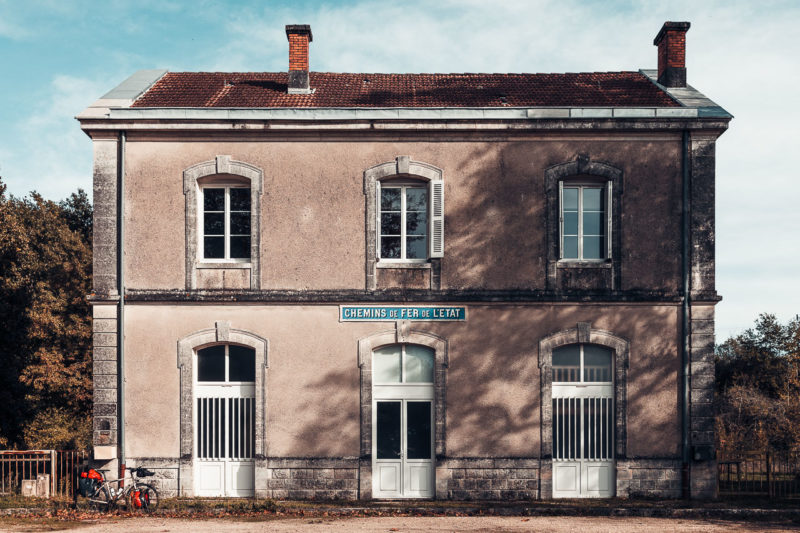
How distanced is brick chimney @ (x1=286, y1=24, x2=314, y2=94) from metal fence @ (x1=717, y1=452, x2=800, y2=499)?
38.9ft

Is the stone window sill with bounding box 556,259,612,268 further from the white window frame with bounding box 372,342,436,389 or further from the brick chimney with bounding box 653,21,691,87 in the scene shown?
the brick chimney with bounding box 653,21,691,87

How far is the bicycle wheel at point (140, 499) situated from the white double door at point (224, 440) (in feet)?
3.15

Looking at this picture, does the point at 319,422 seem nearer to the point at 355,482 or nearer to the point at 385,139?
the point at 355,482

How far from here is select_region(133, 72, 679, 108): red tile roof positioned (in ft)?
45.8

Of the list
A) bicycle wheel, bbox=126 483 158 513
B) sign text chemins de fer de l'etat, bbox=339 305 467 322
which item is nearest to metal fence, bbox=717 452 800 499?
sign text chemins de fer de l'etat, bbox=339 305 467 322

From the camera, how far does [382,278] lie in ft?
43.2

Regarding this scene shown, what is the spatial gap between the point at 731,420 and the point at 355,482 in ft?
32.7

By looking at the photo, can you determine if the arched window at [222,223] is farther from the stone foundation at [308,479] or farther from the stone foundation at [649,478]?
the stone foundation at [649,478]

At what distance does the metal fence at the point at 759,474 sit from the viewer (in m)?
12.9

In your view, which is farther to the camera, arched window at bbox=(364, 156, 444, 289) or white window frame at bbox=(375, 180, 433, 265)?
white window frame at bbox=(375, 180, 433, 265)

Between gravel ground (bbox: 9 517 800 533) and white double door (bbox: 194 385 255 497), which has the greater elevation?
white double door (bbox: 194 385 255 497)

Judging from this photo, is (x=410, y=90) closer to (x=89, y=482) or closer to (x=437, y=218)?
(x=437, y=218)

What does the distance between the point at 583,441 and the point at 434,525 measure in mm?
3828

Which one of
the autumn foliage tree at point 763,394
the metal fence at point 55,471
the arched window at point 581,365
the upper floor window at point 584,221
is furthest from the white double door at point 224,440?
the autumn foliage tree at point 763,394
